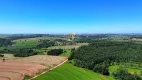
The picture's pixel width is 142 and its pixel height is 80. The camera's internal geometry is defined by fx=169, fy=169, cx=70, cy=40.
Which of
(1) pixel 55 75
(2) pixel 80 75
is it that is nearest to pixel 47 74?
(1) pixel 55 75

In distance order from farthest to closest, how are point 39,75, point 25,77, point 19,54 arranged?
point 19,54 < point 39,75 < point 25,77

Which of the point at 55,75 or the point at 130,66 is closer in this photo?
the point at 55,75

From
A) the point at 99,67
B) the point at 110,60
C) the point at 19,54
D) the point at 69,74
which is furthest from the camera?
the point at 19,54

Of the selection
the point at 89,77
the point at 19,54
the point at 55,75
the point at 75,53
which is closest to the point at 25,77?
the point at 55,75

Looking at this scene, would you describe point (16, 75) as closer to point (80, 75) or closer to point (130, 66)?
point (80, 75)

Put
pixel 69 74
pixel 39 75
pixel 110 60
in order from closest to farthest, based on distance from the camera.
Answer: pixel 39 75, pixel 69 74, pixel 110 60

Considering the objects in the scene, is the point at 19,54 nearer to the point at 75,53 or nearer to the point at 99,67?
the point at 75,53

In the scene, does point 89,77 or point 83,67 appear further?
point 83,67

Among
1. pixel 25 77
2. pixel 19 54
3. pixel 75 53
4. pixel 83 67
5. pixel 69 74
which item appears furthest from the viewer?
pixel 19 54
